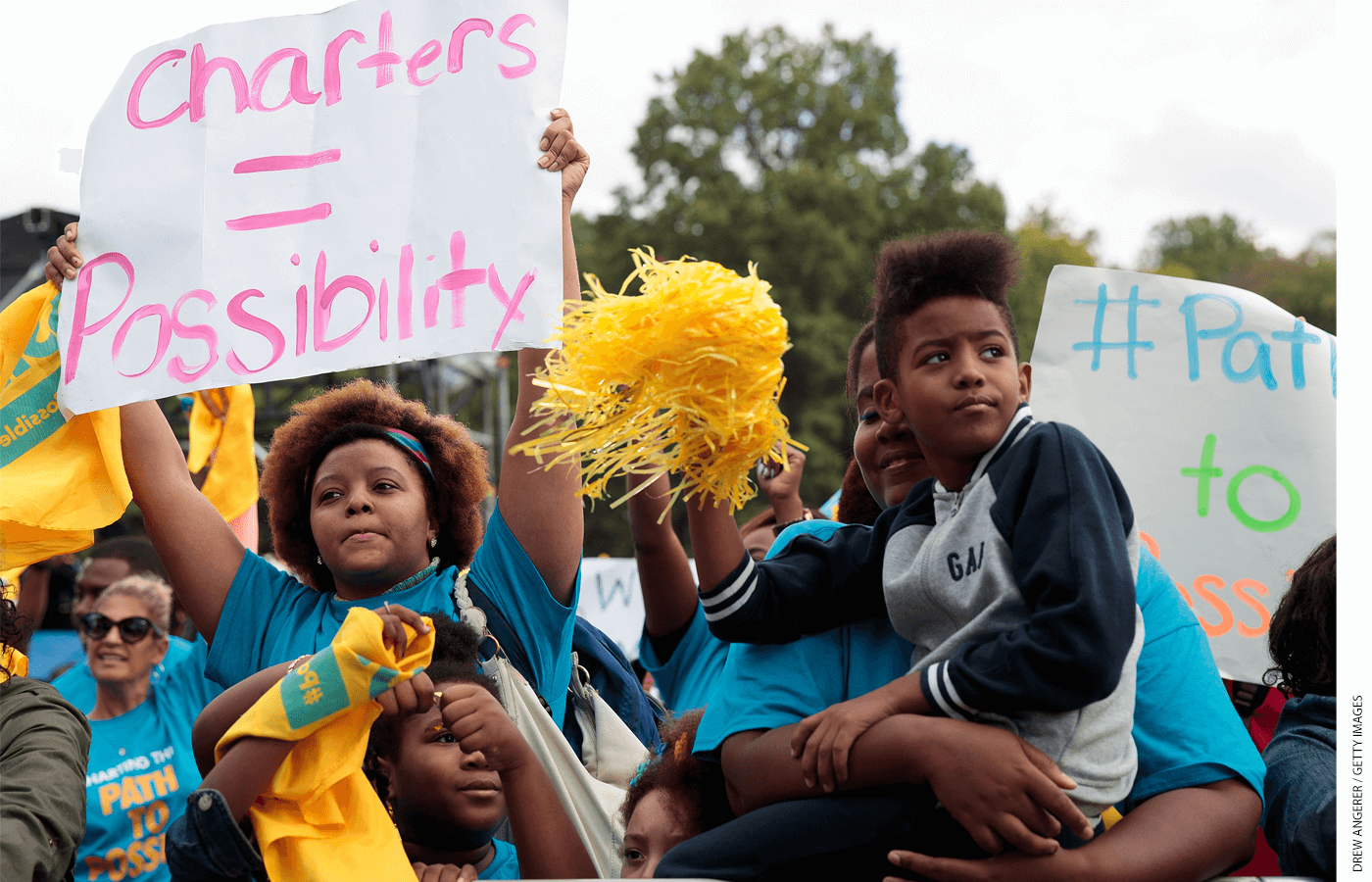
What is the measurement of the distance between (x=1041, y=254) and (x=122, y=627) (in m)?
28.4

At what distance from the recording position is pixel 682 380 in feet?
5.69

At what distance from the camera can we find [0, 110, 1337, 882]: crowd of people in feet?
5.04

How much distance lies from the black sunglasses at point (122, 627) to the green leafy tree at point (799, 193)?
46.3 feet

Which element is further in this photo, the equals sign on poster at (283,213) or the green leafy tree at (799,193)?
the green leafy tree at (799,193)

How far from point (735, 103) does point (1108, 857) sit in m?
22.7

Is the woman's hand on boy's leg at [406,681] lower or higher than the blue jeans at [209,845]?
higher

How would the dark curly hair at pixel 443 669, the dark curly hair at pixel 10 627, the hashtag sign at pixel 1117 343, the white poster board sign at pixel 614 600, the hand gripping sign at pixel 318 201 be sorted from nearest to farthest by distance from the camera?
the dark curly hair at pixel 443 669 → the dark curly hair at pixel 10 627 → the hand gripping sign at pixel 318 201 → the hashtag sign at pixel 1117 343 → the white poster board sign at pixel 614 600

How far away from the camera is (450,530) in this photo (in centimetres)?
270

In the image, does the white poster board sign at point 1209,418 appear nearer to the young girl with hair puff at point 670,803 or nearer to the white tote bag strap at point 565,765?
the young girl with hair puff at point 670,803

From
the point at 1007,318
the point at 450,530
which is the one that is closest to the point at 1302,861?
the point at 1007,318

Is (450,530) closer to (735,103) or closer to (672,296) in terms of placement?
(672,296)

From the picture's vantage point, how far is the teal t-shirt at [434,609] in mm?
2381

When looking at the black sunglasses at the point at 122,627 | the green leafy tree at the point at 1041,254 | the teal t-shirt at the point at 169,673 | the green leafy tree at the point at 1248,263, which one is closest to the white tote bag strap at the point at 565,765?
the teal t-shirt at the point at 169,673

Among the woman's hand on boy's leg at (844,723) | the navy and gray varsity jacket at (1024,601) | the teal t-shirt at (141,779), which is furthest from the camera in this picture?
the teal t-shirt at (141,779)
